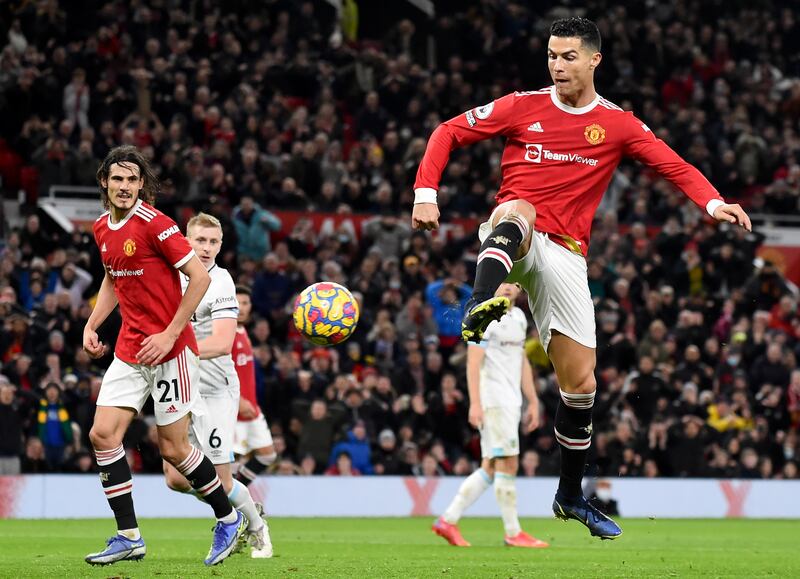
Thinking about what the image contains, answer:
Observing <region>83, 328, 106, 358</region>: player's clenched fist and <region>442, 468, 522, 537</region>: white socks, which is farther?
<region>442, 468, 522, 537</region>: white socks

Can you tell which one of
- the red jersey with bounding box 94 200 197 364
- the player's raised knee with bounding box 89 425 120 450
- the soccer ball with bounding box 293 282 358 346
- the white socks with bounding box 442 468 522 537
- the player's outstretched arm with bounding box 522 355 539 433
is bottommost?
the white socks with bounding box 442 468 522 537

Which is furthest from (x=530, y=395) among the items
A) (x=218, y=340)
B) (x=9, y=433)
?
(x=9, y=433)

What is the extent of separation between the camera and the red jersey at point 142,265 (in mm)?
8805

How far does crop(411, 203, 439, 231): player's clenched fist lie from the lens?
7.70 meters

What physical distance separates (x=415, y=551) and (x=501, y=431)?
1674mm

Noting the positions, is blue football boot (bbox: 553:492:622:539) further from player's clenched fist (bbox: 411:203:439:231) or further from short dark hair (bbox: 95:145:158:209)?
short dark hair (bbox: 95:145:158:209)

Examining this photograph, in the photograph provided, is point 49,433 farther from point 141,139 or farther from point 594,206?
point 594,206

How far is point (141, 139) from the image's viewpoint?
20.9 meters

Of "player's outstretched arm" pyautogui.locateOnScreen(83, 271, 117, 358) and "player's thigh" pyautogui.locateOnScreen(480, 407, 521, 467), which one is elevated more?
"player's outstretched arm" pyautogui.locateOnScreen(83, 271, 117, 358)

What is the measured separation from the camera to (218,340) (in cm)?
1029

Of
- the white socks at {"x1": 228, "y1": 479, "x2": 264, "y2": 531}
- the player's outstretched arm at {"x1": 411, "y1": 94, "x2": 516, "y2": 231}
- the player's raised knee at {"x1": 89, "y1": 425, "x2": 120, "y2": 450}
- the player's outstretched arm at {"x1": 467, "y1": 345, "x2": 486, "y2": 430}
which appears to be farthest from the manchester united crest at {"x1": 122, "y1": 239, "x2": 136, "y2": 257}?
the player's outstretched arm at {"x1": 467, "y1": 345, "x2": 486, "y2": 430}

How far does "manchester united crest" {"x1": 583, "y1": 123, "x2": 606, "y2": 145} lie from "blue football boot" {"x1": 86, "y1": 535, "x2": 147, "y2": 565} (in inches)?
153

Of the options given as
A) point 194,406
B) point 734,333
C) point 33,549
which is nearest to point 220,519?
point 194,406

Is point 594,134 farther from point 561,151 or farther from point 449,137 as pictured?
point 449,137
